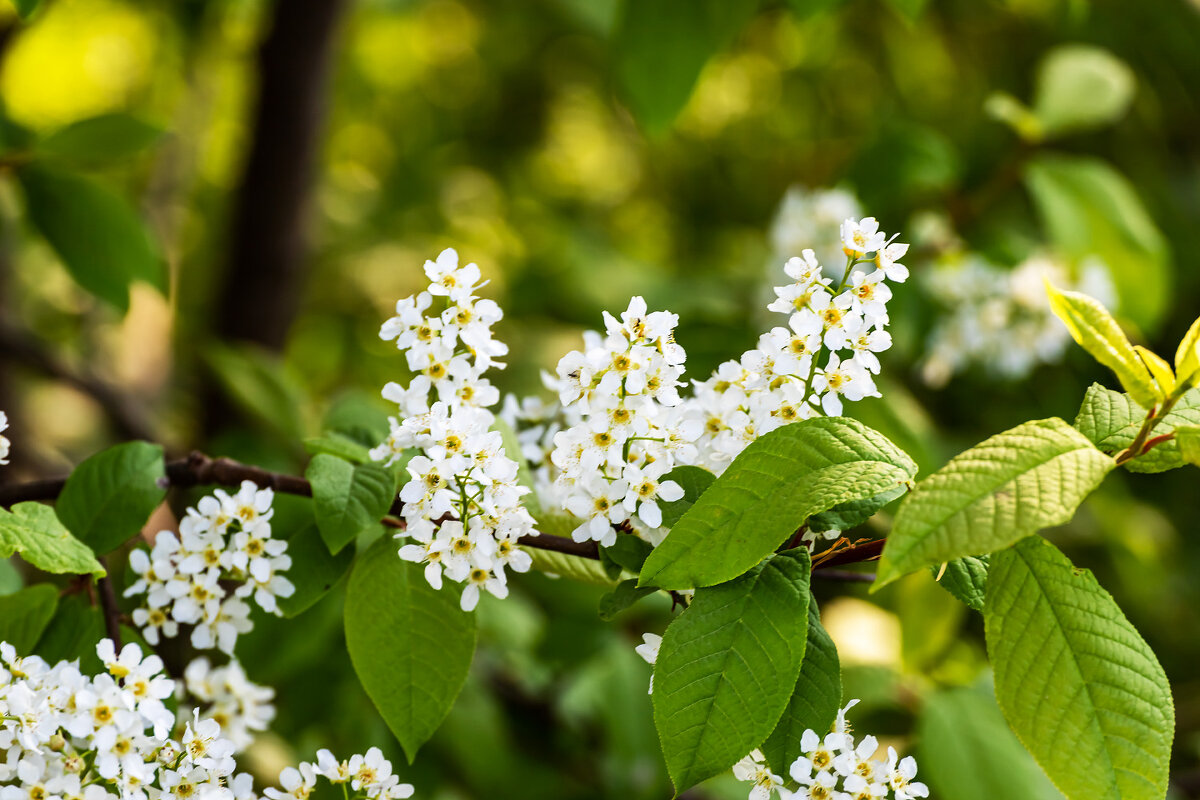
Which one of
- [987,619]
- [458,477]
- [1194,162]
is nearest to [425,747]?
[458,477]

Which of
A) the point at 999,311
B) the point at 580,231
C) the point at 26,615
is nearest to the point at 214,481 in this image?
the point at 26,615

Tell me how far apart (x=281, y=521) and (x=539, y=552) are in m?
0.25

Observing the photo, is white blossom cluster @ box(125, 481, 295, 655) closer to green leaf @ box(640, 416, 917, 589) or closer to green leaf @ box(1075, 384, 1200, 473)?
green leaf @ box(640, 416, 917, 589)

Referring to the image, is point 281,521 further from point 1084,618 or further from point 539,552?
point 1084,618

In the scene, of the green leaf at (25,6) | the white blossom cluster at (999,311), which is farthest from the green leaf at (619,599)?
the white blossom cluster at (999,311)

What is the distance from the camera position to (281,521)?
91 cm

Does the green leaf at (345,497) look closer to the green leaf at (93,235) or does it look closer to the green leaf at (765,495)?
the green leaf at (765,495)

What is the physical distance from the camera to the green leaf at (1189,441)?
66 cm

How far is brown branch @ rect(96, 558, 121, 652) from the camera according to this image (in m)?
0.85

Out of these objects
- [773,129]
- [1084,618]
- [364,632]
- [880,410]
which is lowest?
[773,129]

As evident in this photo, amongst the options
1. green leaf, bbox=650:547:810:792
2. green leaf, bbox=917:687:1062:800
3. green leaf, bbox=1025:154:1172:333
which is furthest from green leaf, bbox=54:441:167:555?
green leaf, bbox=1025:154:1172:333

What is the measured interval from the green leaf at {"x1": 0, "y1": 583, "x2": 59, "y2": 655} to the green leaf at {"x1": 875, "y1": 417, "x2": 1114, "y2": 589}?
685mm

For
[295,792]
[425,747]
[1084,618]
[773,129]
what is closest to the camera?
[1084,618]

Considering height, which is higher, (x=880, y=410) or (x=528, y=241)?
(x=880, y=410)
